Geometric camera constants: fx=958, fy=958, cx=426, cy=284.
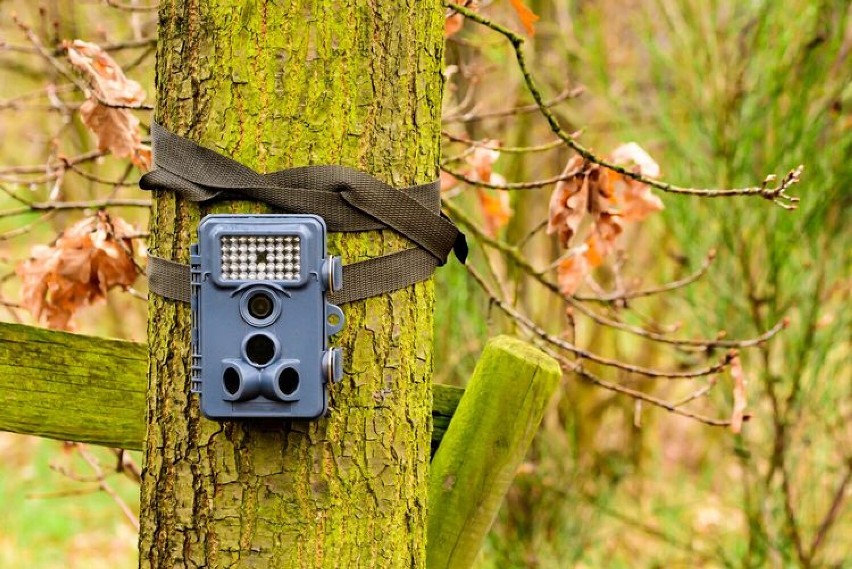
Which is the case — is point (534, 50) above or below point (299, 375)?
above

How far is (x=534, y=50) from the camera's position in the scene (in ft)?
19.9

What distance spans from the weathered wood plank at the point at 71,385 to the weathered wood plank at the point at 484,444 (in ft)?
1.83

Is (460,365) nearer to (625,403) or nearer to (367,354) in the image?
(625,403)

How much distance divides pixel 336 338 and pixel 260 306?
0.13m

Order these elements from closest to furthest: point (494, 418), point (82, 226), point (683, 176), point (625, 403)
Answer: point (494, 418) < point (82, 226) < point (683, 176) < point (625, 403)

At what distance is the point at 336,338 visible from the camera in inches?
55.8

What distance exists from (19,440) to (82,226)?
7687 millimetres

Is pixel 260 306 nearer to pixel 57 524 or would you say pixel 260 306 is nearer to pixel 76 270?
pixel 76 270

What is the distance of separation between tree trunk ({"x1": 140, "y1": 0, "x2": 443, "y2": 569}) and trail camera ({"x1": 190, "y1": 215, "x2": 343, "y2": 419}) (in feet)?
0.22

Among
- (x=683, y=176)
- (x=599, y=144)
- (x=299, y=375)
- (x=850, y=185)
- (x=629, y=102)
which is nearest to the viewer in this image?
(x=299, y=375)

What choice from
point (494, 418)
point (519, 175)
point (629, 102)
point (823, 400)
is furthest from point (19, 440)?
point (494, 418)

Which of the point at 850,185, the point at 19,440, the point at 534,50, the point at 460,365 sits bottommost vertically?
Result: the point at 19,440

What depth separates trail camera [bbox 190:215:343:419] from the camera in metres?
1.33

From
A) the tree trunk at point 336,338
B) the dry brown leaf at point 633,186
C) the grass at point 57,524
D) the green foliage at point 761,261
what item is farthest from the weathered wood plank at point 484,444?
the grass at point 57,524
